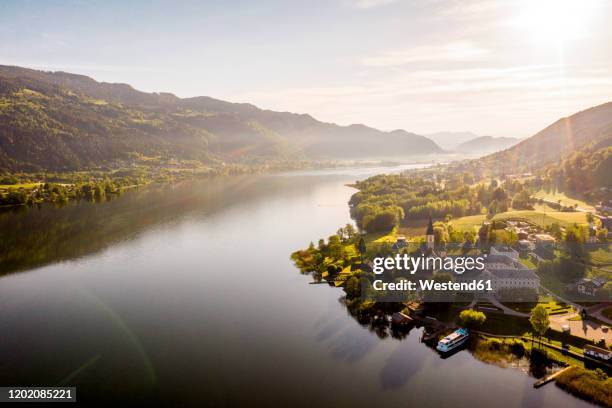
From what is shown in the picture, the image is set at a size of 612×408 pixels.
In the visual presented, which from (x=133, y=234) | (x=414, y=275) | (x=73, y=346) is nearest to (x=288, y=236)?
(x=133, y=234)

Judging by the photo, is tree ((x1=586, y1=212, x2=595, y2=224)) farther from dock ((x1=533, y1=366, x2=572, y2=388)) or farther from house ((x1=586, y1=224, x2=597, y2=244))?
dock ((x1=533, y1=366, x2=572, y2=388))

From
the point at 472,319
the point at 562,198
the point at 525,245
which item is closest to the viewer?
the point at 472,319

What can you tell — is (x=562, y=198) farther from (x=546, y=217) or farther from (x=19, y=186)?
(x=19, y=186)

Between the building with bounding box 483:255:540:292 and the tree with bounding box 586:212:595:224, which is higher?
the tree with bounding box 586:212:595:224

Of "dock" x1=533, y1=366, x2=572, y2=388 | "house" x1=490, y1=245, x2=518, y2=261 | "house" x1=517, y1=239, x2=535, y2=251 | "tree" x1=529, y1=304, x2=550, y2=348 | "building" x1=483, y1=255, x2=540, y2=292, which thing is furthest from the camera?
"house" x1=517, y1=239, x2=535, y2=251

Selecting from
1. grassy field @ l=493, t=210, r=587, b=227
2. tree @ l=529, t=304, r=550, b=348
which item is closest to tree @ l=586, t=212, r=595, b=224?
grassy field @ l=493, t=210, r=587, b=227

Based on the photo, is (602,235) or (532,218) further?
(532,218)

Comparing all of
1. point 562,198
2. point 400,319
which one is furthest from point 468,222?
point 400,319

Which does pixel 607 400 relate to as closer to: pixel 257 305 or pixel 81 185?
pixel 257 305
